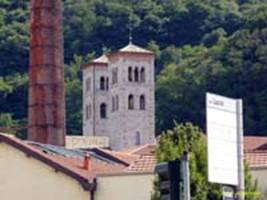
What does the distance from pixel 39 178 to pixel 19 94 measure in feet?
325

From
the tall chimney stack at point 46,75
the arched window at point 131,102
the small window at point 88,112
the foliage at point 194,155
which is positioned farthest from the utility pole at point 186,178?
the small window at point 88,112

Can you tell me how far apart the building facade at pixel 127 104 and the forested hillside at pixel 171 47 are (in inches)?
100.0

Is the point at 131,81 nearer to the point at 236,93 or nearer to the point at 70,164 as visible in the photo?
the point at 236,93

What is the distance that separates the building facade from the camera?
4616 inches

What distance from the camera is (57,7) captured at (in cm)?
6562

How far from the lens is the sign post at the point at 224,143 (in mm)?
12148

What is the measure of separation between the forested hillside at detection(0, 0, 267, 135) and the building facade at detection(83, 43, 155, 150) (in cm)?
254

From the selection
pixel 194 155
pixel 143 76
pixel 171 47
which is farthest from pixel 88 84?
pixel 194 155

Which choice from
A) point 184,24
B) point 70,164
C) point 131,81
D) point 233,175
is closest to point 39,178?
point 70,164

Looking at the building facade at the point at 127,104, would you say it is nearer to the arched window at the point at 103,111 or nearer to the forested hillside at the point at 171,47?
the arched window at the point at 103,111

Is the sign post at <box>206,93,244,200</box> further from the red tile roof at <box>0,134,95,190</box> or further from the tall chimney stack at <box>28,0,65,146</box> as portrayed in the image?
the tall chimney stack at <box>28,0,65,146</box>

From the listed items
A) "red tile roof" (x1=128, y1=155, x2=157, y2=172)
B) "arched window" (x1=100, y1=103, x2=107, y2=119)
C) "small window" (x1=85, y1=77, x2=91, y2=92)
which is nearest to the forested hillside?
"small window" (x1=85, y1=77, x2=91, y2=92)

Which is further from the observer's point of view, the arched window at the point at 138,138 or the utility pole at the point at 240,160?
the arched window at the point at 138,138

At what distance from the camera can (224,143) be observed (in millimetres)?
12344
